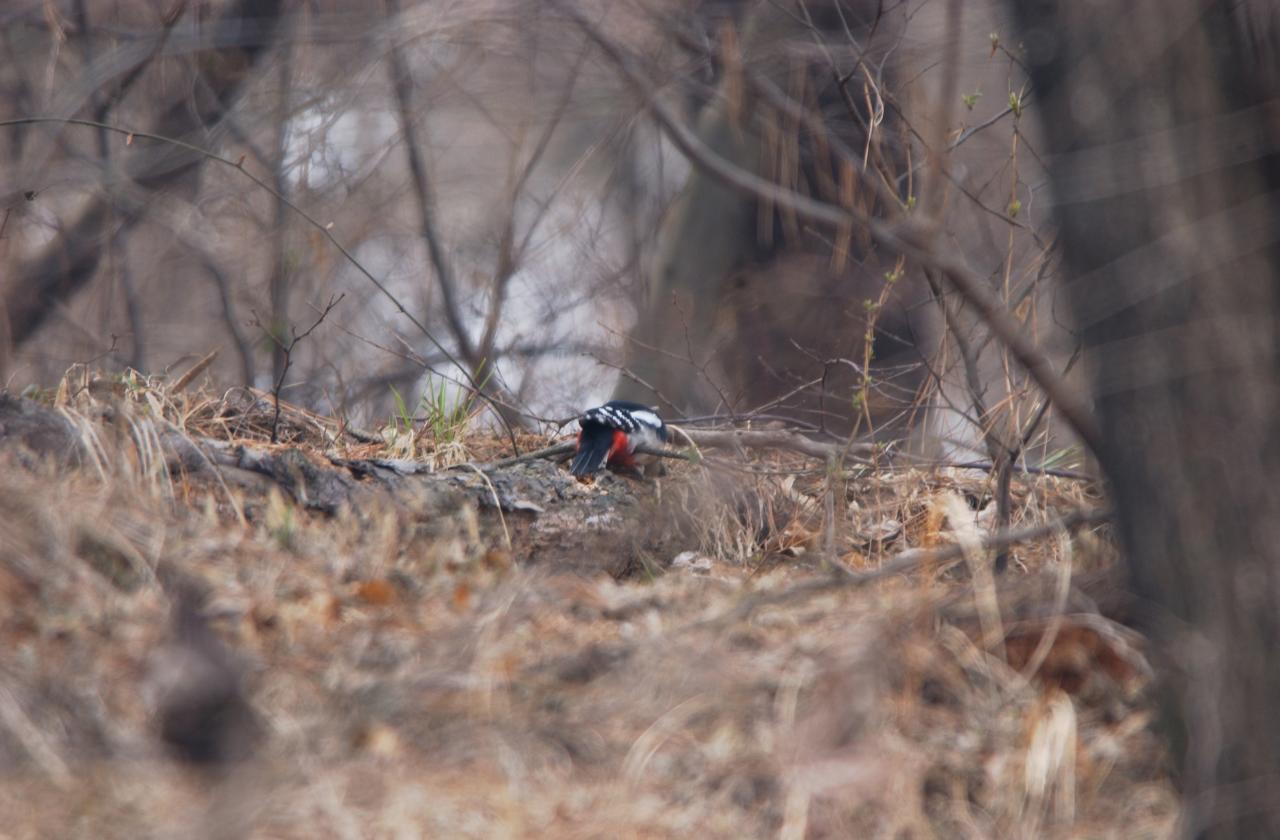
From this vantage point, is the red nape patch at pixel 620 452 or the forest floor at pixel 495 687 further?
the red nape patch at pixel 620 452

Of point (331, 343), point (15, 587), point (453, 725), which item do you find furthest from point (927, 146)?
point (331, 343)

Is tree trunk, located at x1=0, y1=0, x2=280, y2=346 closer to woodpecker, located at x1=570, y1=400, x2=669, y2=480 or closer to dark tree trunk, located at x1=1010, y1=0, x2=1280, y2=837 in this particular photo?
woodpecker, located at x1=570, y1=400, x2=669, y2=480

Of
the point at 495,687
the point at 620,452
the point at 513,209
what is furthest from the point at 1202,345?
the point at 513,209

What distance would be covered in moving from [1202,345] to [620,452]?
3152 millimetres

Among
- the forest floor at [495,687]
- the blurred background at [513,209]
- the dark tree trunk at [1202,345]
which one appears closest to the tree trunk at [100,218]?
the blurred background at [513,209]

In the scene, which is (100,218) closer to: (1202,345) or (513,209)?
(513,209)

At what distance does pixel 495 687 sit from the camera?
290 cm

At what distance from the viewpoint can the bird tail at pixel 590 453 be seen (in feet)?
17.5

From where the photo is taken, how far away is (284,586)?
10.8 feet

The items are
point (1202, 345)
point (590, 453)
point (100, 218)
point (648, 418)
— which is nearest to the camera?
point (1202, 345)

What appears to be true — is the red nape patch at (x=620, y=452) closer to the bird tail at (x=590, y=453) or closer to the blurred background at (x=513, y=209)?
the bird tail at (x=590, y=453)

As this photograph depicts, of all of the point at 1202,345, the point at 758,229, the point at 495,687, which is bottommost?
the point at 495,687

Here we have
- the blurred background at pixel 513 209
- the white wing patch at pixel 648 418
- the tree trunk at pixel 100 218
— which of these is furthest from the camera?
the tree trunk at pixel 100 218

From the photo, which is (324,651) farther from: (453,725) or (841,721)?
(841,721)
